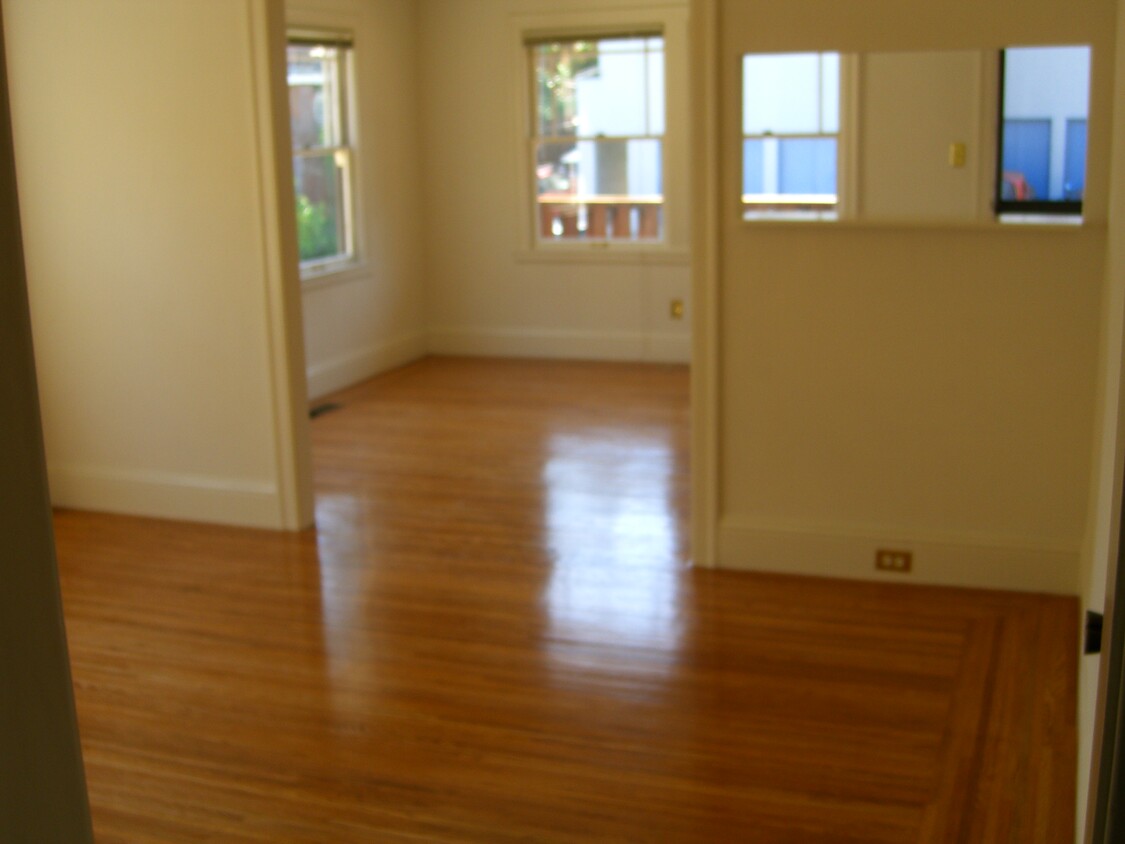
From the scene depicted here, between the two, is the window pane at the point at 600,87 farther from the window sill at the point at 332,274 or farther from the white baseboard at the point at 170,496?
the white baseboard at the point at 170,496

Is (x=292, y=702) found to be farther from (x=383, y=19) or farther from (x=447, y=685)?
(x=383, y=19)

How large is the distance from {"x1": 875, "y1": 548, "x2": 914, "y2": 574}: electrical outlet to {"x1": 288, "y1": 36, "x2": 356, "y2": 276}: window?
4.10 metres

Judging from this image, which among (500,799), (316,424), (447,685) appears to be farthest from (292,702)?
(316,424)

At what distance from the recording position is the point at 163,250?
4.76 m

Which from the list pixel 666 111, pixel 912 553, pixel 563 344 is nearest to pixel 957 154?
pixel 912 553

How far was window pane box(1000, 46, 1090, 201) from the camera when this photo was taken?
4641 mm

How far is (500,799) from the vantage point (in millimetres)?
2812

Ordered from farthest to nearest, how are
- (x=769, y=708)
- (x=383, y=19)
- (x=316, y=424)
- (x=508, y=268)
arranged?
1. (x=508, y=268)
2. (x=383, y=19)
3. (x=316, y=424)
4. (x=769, y=708)

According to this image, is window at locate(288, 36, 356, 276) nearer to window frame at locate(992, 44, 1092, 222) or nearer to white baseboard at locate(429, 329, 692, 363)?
white baseboard at locate(429, 329, 692, 363)

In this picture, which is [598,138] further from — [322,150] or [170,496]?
[170,496]

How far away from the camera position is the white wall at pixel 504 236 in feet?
26.3

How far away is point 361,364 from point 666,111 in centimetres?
250

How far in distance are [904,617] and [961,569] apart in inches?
13.7

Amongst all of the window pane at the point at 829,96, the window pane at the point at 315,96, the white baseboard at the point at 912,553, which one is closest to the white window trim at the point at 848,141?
the window pane at the point at 829,96
